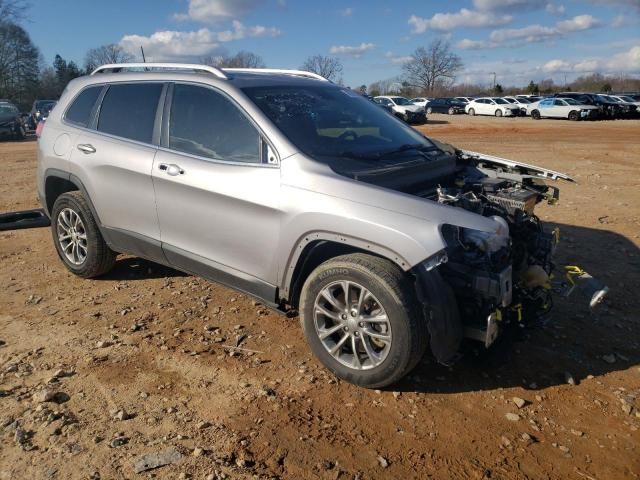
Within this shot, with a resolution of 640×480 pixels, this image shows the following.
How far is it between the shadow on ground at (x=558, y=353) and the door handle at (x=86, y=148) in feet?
10.8

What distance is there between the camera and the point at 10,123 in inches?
890

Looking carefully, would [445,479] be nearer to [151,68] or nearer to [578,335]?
[578,335]

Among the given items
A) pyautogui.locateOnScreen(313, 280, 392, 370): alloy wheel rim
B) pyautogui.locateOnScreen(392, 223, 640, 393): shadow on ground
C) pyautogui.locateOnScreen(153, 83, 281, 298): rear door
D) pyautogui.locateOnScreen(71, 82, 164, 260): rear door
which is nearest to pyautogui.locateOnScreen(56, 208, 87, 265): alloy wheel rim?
pyautogui.locateOnScreen(71, 82, 164, 260): rear door

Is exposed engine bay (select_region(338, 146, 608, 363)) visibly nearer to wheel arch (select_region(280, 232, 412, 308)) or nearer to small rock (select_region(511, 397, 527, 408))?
wheel arch (select_region(280, 232, 412, 308))

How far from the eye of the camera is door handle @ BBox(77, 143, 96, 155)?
15.1 ft

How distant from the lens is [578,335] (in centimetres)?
409

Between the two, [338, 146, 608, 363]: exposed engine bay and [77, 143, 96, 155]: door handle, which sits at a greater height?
[77, 143, 96, 155]: door handle

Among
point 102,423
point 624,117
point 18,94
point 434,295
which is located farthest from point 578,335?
point 18,94

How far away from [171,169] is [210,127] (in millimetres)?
439

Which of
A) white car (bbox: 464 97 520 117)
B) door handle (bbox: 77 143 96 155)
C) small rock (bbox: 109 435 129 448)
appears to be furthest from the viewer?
white car (bbox: 464 97 520 117)

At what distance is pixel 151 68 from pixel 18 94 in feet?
208

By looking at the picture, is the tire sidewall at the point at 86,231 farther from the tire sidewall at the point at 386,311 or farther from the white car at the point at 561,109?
the white car at the point at 561,109

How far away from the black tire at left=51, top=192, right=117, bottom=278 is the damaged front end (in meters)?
3.10

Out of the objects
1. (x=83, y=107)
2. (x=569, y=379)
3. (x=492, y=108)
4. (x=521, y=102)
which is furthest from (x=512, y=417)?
(x=521, y=102)
